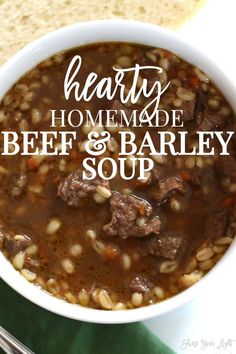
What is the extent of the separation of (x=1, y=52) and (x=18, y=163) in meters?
0.64

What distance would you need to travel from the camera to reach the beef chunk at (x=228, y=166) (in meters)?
2.41

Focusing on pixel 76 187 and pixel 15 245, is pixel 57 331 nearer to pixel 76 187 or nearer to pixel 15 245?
pixel 15 245

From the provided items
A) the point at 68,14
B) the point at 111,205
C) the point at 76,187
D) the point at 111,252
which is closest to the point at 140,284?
the point at 111,252

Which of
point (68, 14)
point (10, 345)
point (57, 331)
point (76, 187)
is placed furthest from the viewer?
point (68, 14)

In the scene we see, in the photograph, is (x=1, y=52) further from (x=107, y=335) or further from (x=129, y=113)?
(x=107, y=335)

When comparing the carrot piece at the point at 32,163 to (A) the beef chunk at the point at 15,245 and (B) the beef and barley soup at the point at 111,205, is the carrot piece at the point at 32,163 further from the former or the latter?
(A) the beef chunk at the point at 15,245

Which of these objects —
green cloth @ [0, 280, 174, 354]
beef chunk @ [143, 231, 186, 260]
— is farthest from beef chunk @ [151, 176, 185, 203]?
green cloth @ [0, 280, 174, 354]

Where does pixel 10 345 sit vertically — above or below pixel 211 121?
below

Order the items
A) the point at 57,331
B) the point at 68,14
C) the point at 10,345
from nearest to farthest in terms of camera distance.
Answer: the point at 10,345
the point at 57,331
the point at 68,14

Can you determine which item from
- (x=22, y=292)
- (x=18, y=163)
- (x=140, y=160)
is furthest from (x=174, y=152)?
(x=22, y=292)

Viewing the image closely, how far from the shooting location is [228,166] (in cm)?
241

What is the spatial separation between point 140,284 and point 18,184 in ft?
1.68

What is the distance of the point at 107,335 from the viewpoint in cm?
263

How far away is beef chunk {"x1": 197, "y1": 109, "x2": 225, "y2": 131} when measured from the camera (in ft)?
7.94
